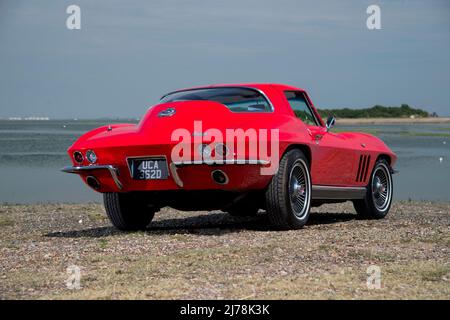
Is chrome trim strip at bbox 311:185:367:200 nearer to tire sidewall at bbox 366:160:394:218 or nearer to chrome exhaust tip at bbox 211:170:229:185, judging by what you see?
tire sidewall at bbox 366:160:394:218

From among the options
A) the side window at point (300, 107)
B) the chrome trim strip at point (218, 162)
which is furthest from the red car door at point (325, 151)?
the chrome trim strip at point (218, 162)

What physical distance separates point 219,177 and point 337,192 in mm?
2452

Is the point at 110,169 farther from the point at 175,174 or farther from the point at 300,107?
the point at 300,107

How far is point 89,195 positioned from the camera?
1794 cm

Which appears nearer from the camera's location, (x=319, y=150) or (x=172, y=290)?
(x=172, y=290)

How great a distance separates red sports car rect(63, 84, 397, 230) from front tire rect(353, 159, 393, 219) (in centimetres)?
126

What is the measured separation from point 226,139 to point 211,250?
1.08 meters

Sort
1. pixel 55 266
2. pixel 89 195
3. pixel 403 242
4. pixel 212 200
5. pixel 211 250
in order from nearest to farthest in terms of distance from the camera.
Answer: pixel 55 266 → pixel 211 250 → pixel 403 242 → pixel 212 200 → pixel 89 195

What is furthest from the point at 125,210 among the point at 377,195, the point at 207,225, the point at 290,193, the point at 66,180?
the point at 66,180

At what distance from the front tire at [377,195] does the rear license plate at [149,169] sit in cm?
370

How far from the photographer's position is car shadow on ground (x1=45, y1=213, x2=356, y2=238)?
898 cm

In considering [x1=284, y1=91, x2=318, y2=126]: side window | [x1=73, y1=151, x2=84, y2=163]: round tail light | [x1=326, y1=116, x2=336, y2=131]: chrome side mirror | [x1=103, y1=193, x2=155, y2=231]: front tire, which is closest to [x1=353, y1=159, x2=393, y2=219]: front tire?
[x1=326, y1=116, x2=336, y2=131]: chrome side mirror
